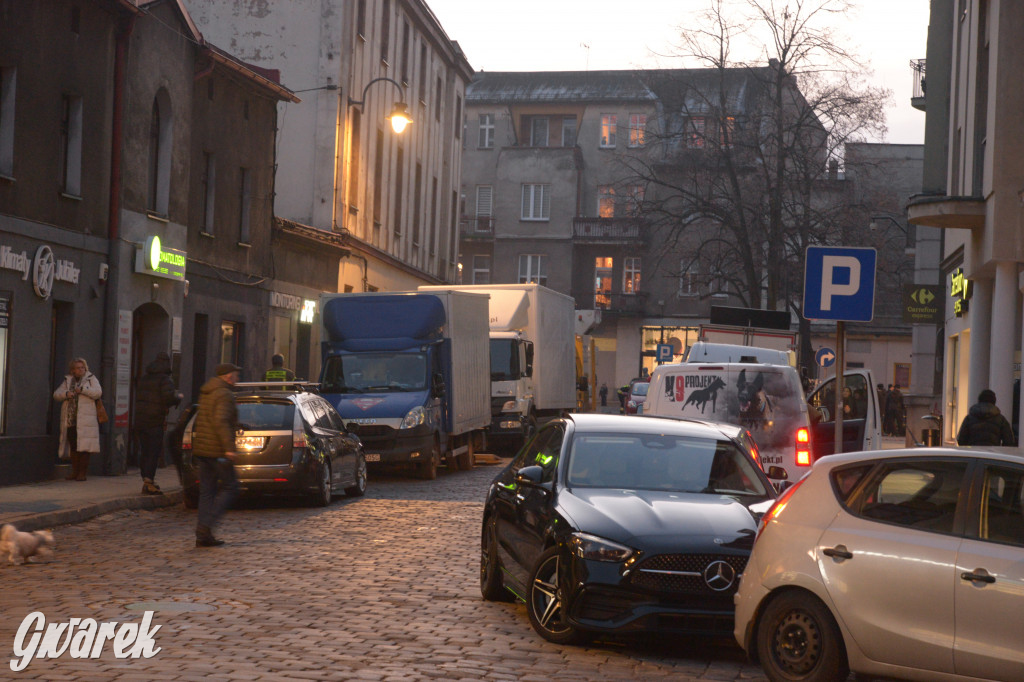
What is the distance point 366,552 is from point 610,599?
17.5 ft

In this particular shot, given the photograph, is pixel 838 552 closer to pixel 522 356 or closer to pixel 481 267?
pixel 522 356

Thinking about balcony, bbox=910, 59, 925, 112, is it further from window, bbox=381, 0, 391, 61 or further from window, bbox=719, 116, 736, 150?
window, bbox=381, 0, 391, 61

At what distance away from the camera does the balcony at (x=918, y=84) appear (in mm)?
45656

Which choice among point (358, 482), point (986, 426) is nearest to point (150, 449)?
point (358, 482)

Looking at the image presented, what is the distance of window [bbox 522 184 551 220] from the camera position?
72250 mm

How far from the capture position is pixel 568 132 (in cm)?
7556

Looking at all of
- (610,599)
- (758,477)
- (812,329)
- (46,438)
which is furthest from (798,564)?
(812,329)

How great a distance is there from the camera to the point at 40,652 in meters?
7.88

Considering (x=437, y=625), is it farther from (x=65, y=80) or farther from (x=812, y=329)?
(x=812, y=329)

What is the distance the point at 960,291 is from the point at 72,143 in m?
16.7

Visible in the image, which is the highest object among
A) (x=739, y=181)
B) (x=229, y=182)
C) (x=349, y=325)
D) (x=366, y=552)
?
(x=739, y=181)

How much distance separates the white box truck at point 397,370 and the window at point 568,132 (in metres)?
52.5

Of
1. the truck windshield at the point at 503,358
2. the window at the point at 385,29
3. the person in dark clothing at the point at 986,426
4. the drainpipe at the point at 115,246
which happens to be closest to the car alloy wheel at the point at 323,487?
the drainpipe at the point at 115,246

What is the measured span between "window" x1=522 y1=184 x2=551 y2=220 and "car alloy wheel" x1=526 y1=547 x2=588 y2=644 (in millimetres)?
63943
